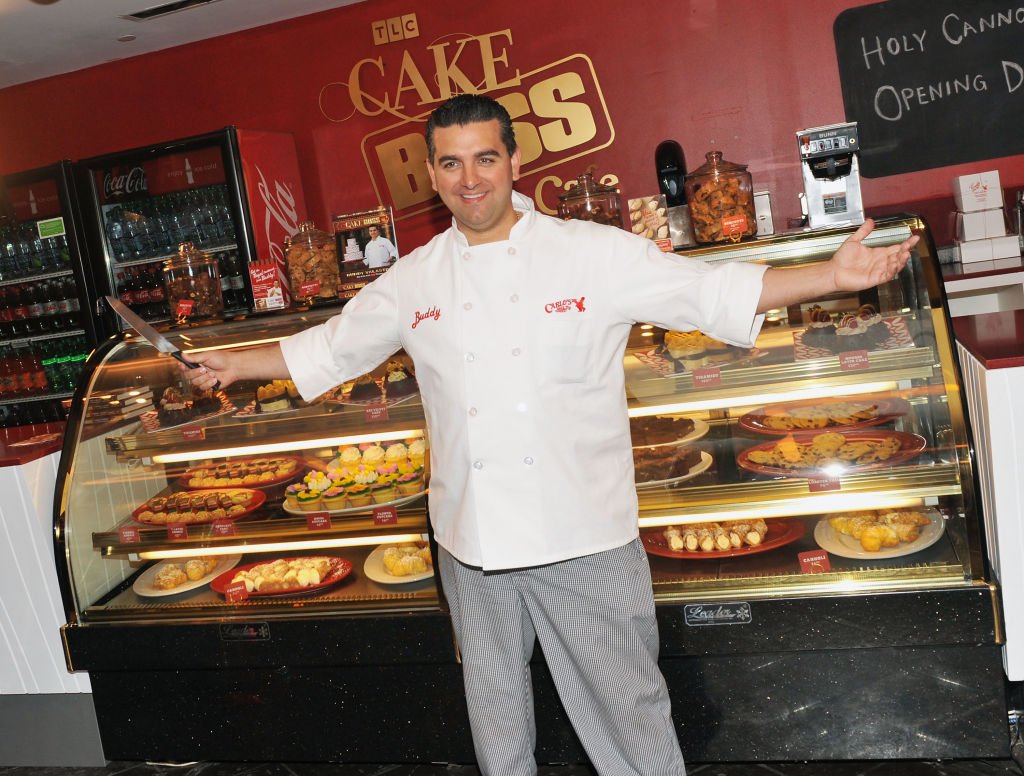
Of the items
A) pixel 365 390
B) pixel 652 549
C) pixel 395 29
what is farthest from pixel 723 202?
pixel 395 29

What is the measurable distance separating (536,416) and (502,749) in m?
0.88

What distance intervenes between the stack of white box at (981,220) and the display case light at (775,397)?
2268 millimetres

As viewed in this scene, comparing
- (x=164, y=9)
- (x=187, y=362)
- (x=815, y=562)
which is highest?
(x=164, y=9)

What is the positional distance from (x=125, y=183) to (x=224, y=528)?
3.32 metres

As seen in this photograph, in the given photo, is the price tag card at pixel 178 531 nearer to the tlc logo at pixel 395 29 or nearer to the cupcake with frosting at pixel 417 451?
the cupcake with frosting at pixel 417 451

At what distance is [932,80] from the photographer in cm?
523

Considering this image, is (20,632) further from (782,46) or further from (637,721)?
(782,46)

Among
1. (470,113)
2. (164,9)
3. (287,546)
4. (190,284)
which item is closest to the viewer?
(470,113)

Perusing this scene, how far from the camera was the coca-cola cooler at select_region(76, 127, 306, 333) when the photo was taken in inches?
219

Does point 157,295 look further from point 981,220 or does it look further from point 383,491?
point 981,220

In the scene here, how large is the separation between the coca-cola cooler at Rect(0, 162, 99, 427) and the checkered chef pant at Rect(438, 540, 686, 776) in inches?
180

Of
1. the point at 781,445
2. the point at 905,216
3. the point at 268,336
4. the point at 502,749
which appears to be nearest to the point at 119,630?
the point at 268,336

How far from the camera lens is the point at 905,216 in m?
2.75

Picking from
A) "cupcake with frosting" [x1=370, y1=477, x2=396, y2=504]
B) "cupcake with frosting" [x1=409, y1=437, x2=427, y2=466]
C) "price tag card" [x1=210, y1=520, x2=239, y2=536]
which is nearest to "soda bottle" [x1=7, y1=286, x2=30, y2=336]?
"price tag card" [x1=210, y1=520, x2=239, y2=536]
